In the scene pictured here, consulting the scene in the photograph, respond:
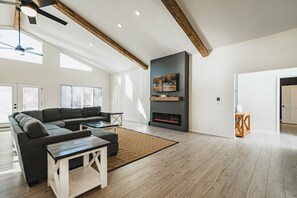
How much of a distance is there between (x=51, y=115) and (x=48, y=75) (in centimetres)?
315

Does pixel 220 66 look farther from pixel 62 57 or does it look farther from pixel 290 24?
pixel 62 57

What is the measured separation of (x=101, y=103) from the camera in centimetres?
915

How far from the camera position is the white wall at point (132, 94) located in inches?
283

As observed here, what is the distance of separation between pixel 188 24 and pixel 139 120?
5109 mm

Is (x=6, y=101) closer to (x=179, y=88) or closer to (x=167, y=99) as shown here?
(x=167, y=99)

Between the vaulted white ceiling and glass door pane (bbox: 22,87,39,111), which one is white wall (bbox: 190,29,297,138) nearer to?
the vaulted white ceiling

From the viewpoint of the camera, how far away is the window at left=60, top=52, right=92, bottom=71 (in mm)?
7488

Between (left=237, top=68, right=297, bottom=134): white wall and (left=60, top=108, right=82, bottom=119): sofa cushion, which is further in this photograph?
(left=60, top=108, right=82, bottom=119): sofa cushion

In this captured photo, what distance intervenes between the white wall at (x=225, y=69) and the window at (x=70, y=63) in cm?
632

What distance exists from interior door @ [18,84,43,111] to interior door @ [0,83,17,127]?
0.62 feet

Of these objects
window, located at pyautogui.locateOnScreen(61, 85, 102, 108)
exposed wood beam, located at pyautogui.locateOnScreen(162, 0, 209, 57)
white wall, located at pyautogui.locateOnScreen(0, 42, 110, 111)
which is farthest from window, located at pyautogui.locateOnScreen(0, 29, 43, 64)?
exposed wood beam, located at pyautogui.locateOnScreen(162, 0, 209, 57)

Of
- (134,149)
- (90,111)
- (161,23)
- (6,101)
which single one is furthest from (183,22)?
(6,101)

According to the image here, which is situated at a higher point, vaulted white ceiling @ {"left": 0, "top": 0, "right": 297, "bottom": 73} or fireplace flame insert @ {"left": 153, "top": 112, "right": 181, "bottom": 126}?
vaulted white ceiling @ {"left": 0, "top": 0, "right": 297, "bottom": 73}

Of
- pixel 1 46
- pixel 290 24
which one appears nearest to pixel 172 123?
pixel 290 24
